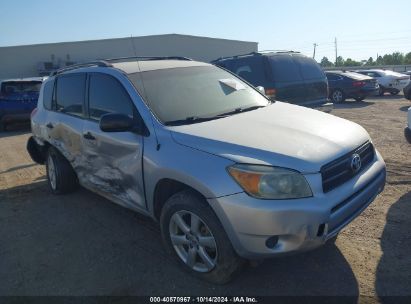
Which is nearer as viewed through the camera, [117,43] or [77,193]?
[77,193]

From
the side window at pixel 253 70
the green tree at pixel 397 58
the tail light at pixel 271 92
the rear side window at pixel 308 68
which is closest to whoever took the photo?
the tail light at pixel 271 92

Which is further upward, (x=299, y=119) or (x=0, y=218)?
(x=299, y=119)

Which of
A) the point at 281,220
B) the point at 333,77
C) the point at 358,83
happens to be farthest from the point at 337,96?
the point at 281,220

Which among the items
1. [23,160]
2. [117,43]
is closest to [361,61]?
[117,43]

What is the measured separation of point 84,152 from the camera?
4734mm

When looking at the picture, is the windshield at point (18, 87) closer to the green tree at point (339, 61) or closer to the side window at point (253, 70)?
the side window at point (253, 70)

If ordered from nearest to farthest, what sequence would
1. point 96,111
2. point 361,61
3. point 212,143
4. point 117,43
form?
point 212,143
point 96,111
point 117,43
point 361,61

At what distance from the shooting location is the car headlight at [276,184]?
9.43ft

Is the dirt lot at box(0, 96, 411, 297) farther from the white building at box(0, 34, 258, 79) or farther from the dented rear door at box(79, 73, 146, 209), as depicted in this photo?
the white building at box(0, 34, 258, 79)

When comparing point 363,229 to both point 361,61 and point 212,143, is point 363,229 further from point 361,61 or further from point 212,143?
point 361,61

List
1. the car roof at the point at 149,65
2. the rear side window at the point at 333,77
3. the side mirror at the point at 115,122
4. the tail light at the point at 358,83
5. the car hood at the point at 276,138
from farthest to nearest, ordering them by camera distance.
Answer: the rear side window at the point at 333,77 < the tail light at the point at 358,83 < the car roof at the point at 149,65 < the side mirror at the point at 115,122 < the car hood at the point at 276,138

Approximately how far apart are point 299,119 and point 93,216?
2862 mm

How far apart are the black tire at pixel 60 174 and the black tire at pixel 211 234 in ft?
8.91

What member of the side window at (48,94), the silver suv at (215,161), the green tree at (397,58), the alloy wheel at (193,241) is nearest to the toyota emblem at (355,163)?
the silver suv at (215,161)
